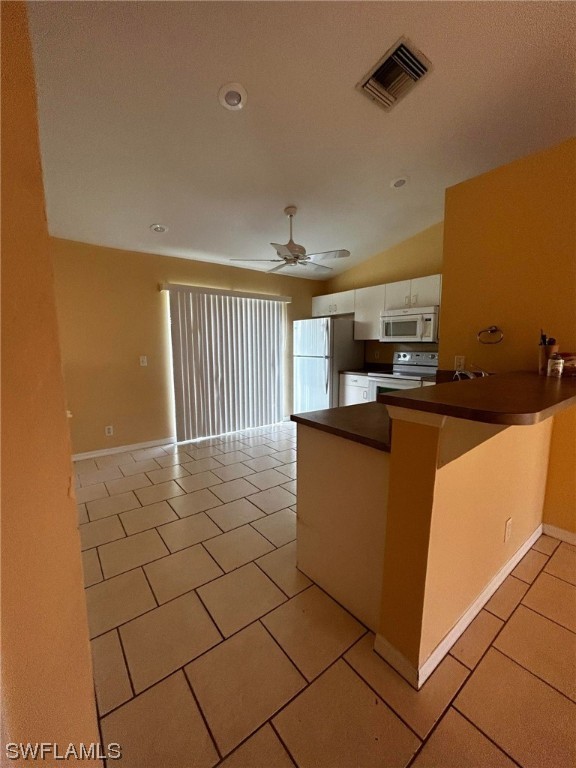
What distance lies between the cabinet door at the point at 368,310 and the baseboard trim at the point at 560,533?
2.71 m

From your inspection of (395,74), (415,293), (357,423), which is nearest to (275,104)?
(395,74)

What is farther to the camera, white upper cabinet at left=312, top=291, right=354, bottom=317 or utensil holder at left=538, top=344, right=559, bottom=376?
white upper cabinet at left=312, top=291, right=354, bottom=317

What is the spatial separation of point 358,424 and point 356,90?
190 cm

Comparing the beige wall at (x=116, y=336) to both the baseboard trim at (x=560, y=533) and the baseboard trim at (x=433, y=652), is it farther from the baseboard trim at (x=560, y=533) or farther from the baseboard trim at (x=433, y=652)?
the baseboard trim at (x=560, y=533)

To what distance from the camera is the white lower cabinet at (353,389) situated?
415cm

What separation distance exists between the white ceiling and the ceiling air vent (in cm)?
5

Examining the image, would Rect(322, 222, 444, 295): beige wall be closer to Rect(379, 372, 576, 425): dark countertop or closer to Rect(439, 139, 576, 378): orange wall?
Rect(439, 139, 576, 378): orange wall

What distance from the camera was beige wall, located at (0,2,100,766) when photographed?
52cm

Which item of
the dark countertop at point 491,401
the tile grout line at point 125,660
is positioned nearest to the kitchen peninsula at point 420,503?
the dark countertop at point 491,401

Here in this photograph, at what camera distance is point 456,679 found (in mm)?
1161

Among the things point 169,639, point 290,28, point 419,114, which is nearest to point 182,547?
point 169,639

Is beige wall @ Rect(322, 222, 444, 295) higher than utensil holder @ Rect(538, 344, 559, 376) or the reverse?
higher

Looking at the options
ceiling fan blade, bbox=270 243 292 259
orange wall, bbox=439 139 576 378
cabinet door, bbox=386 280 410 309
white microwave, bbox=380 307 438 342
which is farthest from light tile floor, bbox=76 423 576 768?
cabinet door, bbox=386 280 410 309

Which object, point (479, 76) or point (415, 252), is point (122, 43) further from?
point (415, 252)
